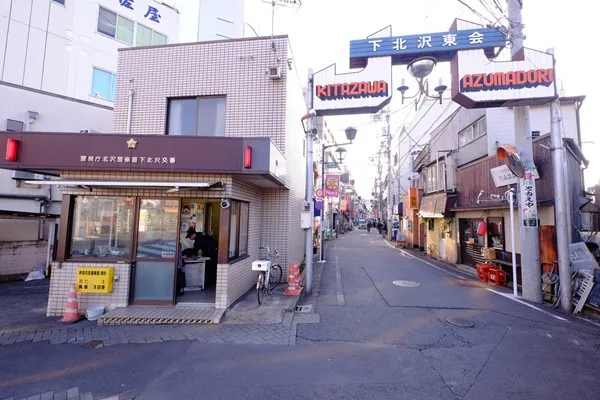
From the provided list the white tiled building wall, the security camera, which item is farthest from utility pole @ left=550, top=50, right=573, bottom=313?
the security camera

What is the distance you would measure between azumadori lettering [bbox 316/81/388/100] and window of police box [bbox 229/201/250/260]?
4.21 m

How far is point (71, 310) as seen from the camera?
6.29 metres

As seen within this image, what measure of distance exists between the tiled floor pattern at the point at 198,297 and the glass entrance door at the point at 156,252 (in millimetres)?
515

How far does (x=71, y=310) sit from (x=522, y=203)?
1187 centimetres

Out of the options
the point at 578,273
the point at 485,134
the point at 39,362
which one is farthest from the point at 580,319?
the point at 39,362

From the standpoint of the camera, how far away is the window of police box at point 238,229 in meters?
7.59

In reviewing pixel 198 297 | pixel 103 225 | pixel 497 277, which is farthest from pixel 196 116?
pixel 497 277

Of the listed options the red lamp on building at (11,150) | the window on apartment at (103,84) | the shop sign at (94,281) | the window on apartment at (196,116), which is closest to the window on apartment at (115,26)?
the window on apartment at (103,84)

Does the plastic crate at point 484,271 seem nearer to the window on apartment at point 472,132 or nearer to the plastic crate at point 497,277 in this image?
the plastic crate at point 497,277

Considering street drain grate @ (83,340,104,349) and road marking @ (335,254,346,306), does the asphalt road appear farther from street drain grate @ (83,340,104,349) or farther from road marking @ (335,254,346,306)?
road marking @ (335,254,346,306)

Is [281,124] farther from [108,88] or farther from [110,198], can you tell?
[108,88]

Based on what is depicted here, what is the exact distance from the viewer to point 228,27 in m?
12.4

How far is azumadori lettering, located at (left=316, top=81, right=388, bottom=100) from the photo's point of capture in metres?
8.43

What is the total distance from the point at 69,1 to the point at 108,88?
4918 millimetres
